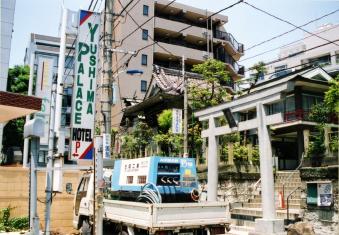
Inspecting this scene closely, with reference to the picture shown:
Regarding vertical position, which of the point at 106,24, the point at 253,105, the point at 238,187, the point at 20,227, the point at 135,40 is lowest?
the point at 20,227

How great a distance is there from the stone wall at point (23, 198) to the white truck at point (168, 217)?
529 cm

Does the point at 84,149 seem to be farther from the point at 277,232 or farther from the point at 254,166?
the point at 254,166

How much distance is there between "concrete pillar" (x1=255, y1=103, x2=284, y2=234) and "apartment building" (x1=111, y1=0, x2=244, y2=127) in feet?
95.2

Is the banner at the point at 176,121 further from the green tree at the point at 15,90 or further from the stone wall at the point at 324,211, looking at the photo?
the green tree at the point at 15,90

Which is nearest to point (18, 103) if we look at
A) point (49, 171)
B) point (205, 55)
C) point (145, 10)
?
point (49, 171)

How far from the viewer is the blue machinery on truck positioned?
1208cm

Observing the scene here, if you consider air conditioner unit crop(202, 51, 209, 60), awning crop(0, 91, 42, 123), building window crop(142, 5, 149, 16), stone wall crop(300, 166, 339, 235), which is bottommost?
stone wall crop(300, 166, 339, 235)

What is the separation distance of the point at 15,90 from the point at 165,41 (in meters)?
19.4

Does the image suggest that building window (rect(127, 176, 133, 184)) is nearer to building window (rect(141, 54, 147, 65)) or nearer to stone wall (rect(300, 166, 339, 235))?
stone wall (rect(300, 166, 339, 235))

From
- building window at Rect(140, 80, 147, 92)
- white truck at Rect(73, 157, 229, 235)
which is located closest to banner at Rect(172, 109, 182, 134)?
white truck at Rect(73, 157, 229, 235)

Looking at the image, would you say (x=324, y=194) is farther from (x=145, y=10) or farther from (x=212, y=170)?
(x=145, y=10)

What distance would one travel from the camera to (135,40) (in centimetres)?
4478

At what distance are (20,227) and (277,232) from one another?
10.8 m

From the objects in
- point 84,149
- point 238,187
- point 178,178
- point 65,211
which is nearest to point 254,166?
point 238,187
